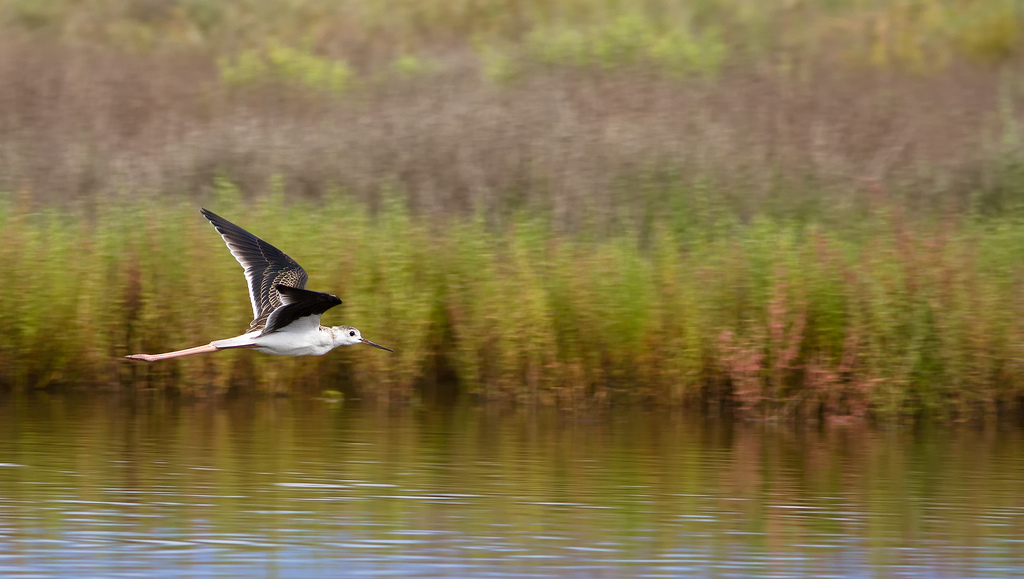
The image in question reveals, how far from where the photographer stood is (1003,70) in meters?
23.2

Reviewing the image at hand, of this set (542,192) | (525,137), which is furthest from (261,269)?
(525,137)

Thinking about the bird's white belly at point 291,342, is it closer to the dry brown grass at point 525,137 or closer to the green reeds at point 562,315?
the green reeds at point 562,315

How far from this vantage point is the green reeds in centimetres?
1186

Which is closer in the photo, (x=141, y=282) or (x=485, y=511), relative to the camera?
(x=485, y=511)

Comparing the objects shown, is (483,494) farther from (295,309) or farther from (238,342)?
(238,342)

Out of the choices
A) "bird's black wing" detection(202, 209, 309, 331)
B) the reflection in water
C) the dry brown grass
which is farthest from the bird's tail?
the dry brown grass

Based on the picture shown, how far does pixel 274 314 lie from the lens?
9.12 meters

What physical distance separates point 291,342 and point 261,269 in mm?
592

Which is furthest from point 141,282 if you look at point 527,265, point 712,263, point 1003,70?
point 1003,70

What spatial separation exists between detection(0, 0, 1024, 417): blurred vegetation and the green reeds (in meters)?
0.03

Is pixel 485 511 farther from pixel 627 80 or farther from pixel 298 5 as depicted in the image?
pixel 298 5

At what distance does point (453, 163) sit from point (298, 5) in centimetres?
982

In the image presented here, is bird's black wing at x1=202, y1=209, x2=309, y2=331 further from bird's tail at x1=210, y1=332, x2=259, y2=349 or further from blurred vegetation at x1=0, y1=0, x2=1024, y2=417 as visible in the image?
blurred vegetation at x1=0, y1=0, x2=1024, y2=417

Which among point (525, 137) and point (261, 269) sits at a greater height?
point (525, 137)
